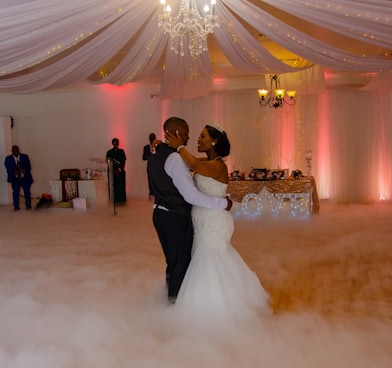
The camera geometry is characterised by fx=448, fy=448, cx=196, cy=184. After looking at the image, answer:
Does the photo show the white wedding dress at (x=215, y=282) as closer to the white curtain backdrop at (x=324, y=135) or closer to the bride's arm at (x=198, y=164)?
the bride's arm at (x=198, y=164)

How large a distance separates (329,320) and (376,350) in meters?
0.49

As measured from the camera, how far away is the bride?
298cm

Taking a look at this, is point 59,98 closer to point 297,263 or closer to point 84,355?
point 297,263

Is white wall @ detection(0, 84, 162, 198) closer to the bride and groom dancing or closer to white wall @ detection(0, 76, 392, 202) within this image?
white wall @ detection(0, 76, 392, 202)

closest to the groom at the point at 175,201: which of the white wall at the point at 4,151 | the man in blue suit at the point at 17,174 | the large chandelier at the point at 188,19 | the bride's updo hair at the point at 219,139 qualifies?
the bride's updo hair at the point at 219,139

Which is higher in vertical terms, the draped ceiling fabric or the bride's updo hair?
the draped ceiling fabric

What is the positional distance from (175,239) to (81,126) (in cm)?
839

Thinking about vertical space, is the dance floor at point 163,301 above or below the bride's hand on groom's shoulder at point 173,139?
below

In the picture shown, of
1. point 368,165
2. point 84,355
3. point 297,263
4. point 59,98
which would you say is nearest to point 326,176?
point 368,165

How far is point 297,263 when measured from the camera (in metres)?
4.59

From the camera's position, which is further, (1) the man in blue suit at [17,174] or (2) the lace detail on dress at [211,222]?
(1) the man in blue suit at [17,174]

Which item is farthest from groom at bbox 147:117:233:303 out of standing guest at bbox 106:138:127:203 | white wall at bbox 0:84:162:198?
white wall at bbox 0:84:162:198

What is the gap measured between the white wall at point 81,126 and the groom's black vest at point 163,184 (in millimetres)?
7550

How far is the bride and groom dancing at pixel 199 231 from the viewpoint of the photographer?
9.78 ft
